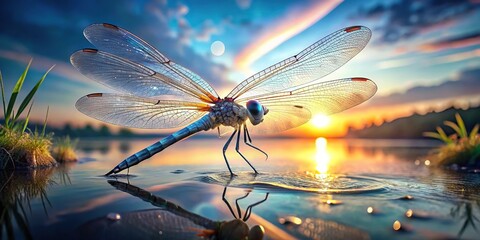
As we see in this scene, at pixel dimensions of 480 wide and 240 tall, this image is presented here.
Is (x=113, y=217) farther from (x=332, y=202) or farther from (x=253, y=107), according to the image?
(x=253, y=107)

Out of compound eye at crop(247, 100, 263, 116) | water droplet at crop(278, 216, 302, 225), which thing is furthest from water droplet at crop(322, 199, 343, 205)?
compound eye at crop(247, 100, 263, 116)

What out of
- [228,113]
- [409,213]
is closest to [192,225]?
[409,213]

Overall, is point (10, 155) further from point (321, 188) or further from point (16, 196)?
point (321, 188)

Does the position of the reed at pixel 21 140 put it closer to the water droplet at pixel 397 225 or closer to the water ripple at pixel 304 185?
the water ripple at pixel 304 185

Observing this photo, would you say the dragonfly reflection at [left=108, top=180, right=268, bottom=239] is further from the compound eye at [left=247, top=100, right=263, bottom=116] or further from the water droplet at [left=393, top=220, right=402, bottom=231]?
the compound eye at [left=247, top=100, right=263, bottom=116]

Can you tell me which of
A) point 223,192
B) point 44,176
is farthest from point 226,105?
point 44,176

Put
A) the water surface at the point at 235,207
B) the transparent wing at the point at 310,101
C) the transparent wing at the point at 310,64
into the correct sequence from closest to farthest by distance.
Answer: the water surface at the point at 235,207 < the transparent wing at the point at 310,64 < the transparent wing at the point at 310,101

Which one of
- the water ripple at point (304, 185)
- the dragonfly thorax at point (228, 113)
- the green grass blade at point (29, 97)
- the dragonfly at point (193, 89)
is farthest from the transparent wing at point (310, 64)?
the green grass blade at point (29, 97)
